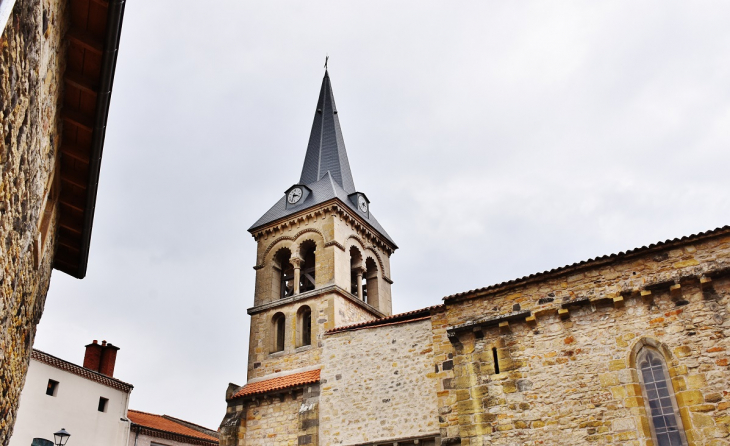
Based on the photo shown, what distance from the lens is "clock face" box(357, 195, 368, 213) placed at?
22688mm

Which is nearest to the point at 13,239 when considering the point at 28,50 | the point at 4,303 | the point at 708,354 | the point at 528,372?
the point at 4,303

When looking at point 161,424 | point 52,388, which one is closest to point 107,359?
point 52,388

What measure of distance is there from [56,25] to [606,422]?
9960 mm

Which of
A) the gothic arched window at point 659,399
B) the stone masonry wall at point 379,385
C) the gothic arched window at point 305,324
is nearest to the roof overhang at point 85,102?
the stone masonry wall at point 379,385

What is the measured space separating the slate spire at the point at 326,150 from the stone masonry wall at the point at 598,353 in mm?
12642

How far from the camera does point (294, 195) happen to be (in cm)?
2256

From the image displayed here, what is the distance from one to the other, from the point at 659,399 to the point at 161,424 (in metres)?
19.2

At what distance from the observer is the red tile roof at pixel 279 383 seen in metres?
16.0

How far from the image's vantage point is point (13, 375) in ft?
20.1

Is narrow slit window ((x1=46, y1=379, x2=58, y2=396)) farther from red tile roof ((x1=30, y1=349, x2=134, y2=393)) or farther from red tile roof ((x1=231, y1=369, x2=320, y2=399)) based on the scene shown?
red tile roof ((x1=231, y1=369, x2=320, y2=399))

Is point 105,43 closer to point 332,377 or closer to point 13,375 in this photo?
point 13,375

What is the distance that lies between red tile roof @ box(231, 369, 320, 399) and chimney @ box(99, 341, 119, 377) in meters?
5.79

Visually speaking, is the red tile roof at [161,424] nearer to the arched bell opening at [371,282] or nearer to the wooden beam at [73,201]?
the arched bell opening at [371,282]

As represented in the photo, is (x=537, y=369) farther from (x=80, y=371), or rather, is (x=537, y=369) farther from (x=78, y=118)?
(x=80, y=371)
